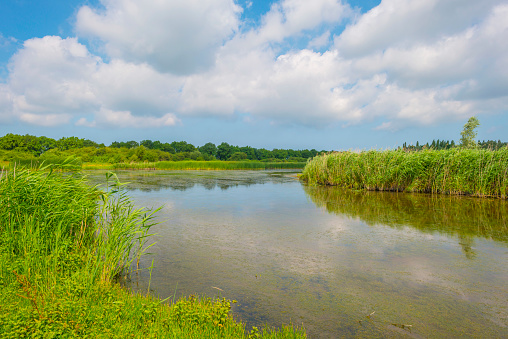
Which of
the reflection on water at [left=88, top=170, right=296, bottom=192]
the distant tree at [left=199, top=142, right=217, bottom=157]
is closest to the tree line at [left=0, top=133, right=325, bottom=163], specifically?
the distant tree at [left=199, top=142, right=217, bottom=157]

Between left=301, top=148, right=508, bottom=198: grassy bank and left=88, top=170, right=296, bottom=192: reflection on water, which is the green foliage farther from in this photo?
left=301, top=148, right=508, bottom=198: grassy bank

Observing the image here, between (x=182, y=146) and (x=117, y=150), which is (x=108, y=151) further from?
(x=182, y=146)

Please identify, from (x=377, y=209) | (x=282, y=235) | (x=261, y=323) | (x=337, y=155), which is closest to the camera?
(x=261, y=323)

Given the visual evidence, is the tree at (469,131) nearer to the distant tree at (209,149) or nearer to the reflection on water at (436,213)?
the reflection on water at (436,213)

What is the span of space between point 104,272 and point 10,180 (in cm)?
221

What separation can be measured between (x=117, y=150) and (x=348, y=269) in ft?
228

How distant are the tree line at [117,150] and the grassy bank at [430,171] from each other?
1576 inches

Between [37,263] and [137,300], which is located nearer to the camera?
[137,300]

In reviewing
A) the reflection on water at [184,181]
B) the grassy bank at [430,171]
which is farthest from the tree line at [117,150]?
the grassy bank at [430,171]

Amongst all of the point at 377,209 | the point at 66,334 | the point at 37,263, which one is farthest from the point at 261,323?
the point at 377,209

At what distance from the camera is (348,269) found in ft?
14.4

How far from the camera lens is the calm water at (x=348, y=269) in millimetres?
3045

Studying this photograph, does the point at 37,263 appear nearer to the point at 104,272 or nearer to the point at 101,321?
the point at 104,272

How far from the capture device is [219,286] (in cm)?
379
